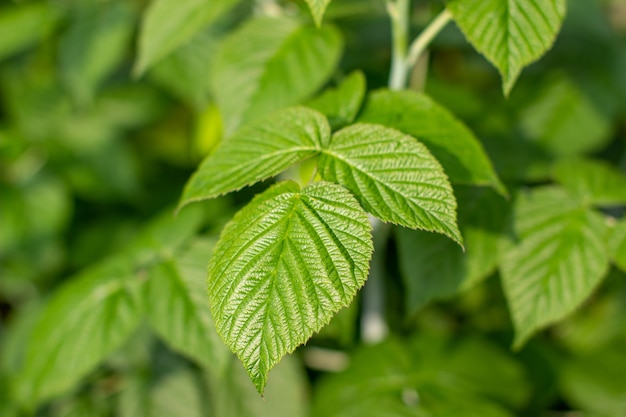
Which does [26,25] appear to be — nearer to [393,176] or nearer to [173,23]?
[173,23]

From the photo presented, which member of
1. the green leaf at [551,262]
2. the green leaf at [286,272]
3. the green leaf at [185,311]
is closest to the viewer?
the green leaf at [286,272]

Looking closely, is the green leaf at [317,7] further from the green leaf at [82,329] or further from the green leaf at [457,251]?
the green leaf at [82,329]

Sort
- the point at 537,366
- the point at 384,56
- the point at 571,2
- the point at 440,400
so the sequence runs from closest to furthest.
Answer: the point at 440,400
the point at 537,366
the point at 571,2
the point at 384,56

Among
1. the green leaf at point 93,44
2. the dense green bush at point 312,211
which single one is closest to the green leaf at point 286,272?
the dense green bush at point 312,211

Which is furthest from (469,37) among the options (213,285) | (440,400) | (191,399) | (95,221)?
(95,221)

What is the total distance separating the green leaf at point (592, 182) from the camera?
4.18ft

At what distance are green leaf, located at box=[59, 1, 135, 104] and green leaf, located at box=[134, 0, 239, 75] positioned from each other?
1.28ft

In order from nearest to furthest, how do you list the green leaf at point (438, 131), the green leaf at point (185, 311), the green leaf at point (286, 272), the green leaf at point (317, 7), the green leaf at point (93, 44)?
the green leaf at point (286, 272) < the green leaf at point (317, 7) < the green leaf at point (438, 131) < the green leaf at point (185, 311) < the green leaf at point (93, 44)

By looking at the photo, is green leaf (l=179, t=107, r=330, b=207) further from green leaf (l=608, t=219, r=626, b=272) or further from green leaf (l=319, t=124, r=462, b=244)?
green leaf (l=608, t=219, r=626, b=272)

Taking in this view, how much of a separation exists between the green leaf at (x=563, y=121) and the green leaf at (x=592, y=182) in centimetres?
47

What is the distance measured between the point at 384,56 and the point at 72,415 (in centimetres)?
128

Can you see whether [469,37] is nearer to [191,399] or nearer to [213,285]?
[213,285]

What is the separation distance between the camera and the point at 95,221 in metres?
2.22

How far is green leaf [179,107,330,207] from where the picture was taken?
964mm
